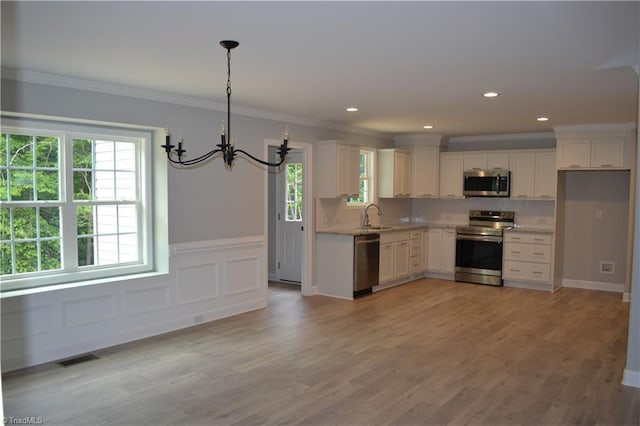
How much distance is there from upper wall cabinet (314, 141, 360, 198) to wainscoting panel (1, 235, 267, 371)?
1328 millimetres

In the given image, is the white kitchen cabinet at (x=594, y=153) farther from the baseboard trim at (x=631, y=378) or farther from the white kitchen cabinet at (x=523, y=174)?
the baseboard trim at (x=631, y=378)

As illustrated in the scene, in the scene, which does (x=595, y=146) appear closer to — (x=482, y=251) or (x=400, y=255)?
(x=482, y=251)

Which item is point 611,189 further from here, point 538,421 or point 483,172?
point 538,421

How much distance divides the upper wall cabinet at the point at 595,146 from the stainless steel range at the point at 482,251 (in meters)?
1.39

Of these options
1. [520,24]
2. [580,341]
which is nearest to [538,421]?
[580,341]

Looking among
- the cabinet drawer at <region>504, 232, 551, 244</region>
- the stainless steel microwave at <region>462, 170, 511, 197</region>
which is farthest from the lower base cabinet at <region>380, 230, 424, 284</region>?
the cabinet drawer at <region>504, 232, 551, 244</region>

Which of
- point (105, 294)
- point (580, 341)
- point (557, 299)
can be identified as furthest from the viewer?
point (557, 299)

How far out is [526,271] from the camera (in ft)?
25.0

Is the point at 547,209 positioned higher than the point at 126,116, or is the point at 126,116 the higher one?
the point at 126,116

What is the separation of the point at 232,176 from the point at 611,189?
5.71m

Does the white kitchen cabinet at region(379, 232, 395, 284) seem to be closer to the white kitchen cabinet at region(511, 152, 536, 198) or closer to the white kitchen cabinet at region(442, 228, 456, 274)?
the white kitchen cabinet at region(442, 228, 456, 274)

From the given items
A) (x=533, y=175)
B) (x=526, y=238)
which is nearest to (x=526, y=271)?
(x=526, y=238)

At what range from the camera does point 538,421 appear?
10.6 ft

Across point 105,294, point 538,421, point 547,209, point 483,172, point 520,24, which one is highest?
point 520,24
